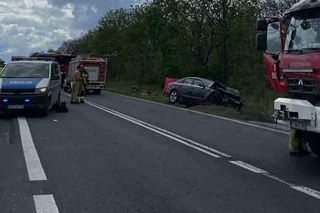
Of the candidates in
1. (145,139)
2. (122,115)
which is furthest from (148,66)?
(145,139)

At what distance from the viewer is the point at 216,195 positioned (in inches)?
273

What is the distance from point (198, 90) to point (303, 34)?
17.7 meters

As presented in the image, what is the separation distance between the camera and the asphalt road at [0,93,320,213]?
21.4 ft

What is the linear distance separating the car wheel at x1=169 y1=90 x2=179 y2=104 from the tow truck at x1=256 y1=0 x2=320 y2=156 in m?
18.3

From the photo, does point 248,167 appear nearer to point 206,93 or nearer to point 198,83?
point 206,93

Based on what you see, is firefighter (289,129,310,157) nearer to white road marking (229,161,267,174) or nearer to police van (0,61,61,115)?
white road marking (229,161,267,174)

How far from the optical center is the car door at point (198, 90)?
26.0 metres

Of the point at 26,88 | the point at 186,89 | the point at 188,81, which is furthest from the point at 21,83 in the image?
the point at 188,81

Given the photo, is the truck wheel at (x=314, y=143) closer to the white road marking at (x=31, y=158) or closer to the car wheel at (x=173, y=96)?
the white road marking at (x=31, y=158)

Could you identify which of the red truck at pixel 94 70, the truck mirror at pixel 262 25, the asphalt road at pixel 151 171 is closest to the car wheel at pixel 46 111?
the asphalt road at pixel 151 171

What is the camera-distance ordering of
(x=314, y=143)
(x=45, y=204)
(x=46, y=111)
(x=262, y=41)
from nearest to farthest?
1. (x=45, y=204)
2. (x=262, y=41)
3. (x=314, y=143)
4. (x=46, y=111)

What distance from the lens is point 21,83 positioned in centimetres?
1741

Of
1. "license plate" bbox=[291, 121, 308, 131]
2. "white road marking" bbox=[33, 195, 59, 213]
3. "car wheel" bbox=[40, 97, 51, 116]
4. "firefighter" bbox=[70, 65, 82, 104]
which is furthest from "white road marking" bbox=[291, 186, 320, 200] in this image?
"firefighter" bbox=[70, 65, 82, 104]

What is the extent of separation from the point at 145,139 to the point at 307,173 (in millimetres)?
4789
